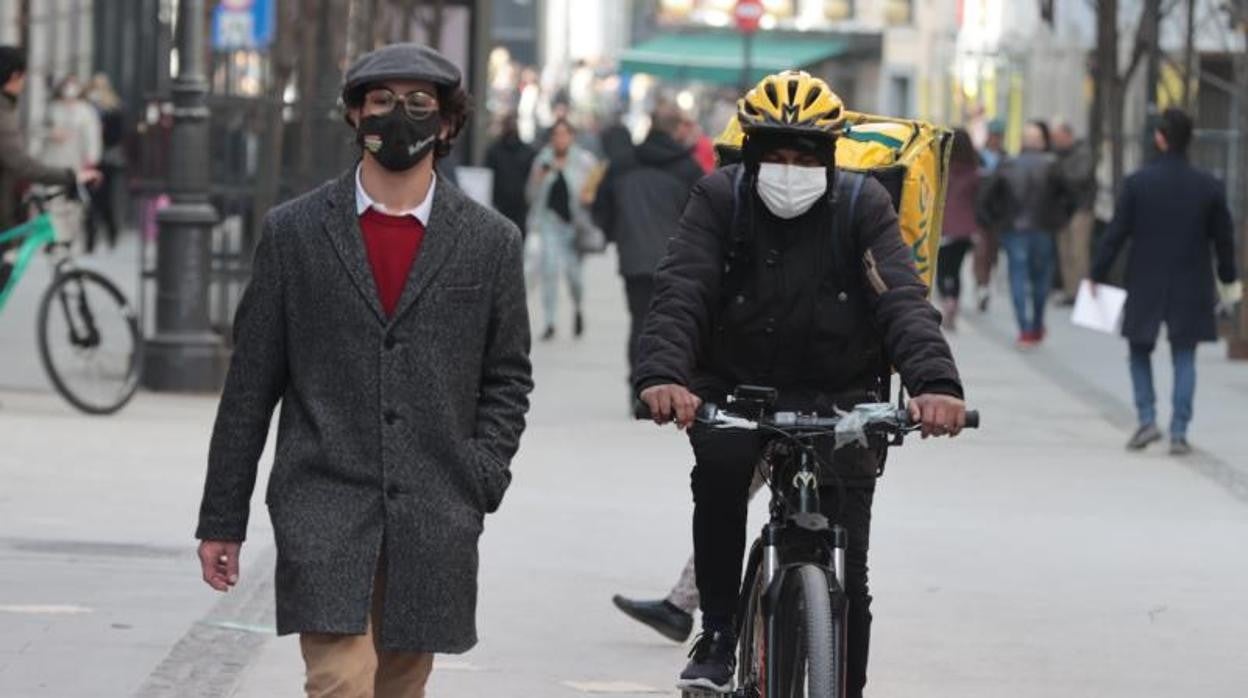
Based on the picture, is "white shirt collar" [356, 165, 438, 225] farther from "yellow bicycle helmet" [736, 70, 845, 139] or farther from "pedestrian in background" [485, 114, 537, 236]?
"pedestrian in background" [485, 114, 537, 236]

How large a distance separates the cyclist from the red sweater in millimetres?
973

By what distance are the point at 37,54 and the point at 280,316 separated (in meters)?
35.5

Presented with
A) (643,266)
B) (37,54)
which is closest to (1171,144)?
(643,266)

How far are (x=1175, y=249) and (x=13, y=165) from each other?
5.69 meters

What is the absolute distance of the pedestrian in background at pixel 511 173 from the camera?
87.7ft

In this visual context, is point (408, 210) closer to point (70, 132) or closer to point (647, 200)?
point (647, 200)

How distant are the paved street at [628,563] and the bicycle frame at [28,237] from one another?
0.69 metres

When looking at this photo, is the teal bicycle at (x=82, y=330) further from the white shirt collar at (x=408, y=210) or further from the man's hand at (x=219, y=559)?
the white shirt collar at (x=408, y=210)

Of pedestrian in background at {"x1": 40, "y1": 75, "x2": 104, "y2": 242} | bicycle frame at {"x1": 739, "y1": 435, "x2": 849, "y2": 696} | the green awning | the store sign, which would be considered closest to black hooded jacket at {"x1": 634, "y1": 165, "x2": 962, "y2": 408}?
bicycle frame at {"x1": 739, "y1": 435, "x2": 849, "y2": 696}

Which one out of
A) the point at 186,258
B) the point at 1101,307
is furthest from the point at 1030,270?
the point at 186,258

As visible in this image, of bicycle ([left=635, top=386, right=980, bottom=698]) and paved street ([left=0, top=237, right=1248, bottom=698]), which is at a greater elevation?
bicycle ([left=635, top=386, right=980, bottom=698])

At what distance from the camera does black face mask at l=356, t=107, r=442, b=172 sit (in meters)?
5.51

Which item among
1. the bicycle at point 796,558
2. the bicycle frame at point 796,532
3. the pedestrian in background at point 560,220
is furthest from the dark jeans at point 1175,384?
the bicycle frame at point 796,532

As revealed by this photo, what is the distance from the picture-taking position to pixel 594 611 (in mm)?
9984
